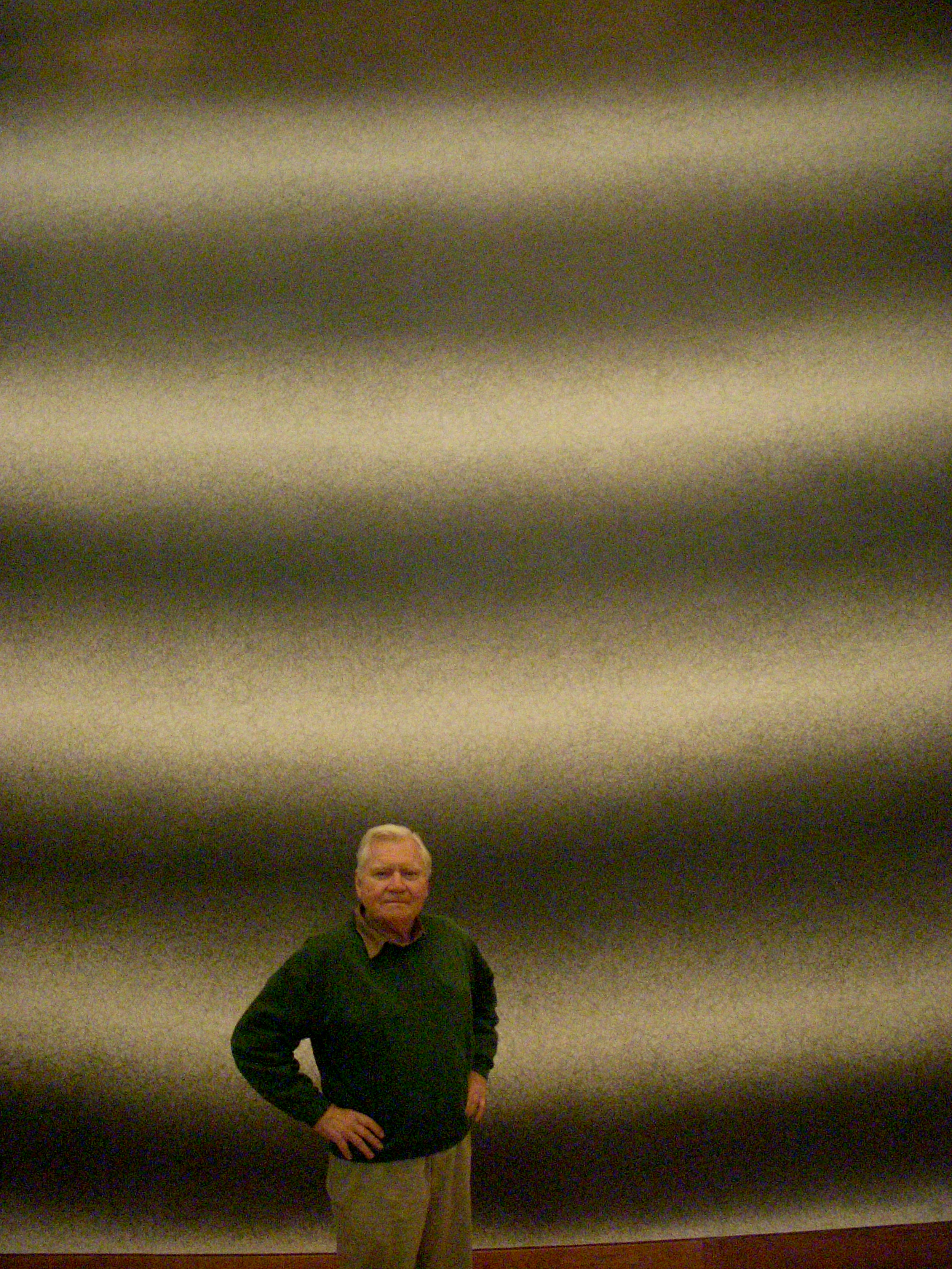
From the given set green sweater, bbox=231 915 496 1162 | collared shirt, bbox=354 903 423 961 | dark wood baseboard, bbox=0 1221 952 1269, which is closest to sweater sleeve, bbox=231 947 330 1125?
green sweater, bbox=231 915 496 1162

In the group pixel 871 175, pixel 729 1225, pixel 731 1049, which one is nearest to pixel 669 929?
pixel 731 1049

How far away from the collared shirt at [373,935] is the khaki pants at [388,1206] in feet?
1.19

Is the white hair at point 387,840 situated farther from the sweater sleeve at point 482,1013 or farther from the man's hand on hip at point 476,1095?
the man's hand on hip at point 476,1095

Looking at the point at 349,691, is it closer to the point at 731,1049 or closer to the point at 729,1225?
the point at 731,1049

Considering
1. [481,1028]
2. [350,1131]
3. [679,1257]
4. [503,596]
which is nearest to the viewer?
[350,1131]

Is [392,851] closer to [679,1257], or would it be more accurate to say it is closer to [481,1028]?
[481,1028]

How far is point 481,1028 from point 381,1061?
0.36 metres

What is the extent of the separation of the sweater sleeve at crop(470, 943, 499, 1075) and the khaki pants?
8.3 inches

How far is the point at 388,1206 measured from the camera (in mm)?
1873

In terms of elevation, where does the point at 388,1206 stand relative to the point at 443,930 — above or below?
below

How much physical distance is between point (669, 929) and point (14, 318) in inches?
92.4

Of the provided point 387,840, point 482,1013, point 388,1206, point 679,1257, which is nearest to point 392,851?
point 387,840

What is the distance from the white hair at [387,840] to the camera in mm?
1972

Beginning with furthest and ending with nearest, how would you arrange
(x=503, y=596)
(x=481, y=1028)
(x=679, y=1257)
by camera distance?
1. (x=503, y=596)
2. (x=679, y=1257)
3. (x=481, y=1028)
